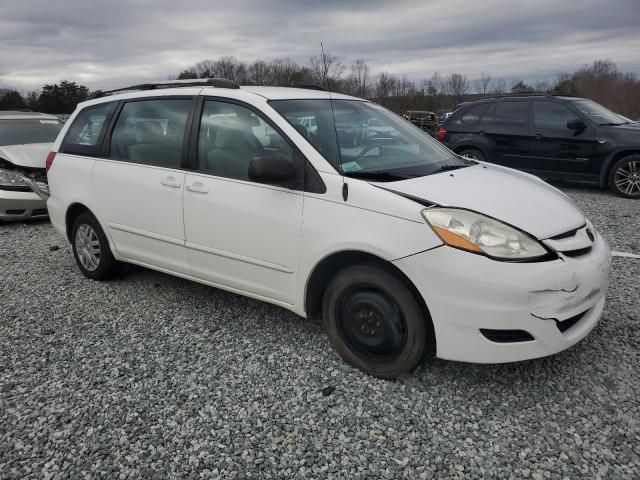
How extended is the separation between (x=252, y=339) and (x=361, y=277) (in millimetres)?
1103

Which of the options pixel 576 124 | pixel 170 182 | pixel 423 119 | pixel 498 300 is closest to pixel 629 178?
pixel 576 124

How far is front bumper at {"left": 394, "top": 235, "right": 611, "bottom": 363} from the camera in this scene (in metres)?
2.45

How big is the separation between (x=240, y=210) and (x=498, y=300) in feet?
5.58

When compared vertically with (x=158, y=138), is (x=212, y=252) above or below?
below

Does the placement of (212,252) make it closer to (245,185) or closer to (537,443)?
(245,185)

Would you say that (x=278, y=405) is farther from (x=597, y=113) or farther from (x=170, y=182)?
(x=597, y=113)

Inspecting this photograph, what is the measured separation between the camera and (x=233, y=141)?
344cm

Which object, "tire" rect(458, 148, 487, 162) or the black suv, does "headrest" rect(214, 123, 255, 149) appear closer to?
the black suv

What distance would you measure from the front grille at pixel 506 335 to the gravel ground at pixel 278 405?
403mm

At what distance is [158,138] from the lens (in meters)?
3.89

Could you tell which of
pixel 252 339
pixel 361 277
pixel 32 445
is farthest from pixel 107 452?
pixel 361 277

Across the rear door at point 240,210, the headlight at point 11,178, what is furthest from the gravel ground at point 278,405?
the headlight at point 11,178

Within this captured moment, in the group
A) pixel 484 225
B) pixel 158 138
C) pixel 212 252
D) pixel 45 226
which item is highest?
pixel 158 138

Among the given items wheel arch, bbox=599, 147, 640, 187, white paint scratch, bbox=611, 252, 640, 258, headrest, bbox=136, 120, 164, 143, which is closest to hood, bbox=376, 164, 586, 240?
headrest, bbox=136, 120, 164, 143
